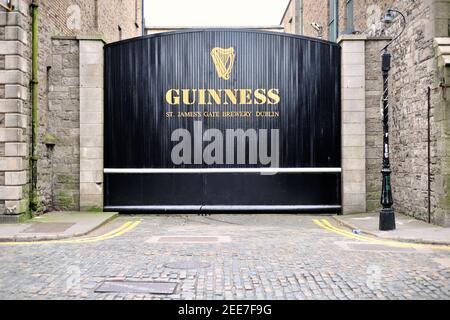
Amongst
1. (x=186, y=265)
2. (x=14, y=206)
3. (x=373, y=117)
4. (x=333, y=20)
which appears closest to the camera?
(x=186, y=265)

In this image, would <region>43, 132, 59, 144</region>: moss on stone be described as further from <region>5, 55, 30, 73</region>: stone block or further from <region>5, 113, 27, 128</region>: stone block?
<region>5, 55, 30, 73</region>: stone block

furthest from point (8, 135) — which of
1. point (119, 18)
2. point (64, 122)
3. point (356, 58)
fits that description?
point (119, 18)

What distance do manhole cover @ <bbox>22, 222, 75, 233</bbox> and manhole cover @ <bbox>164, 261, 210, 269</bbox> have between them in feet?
15.4

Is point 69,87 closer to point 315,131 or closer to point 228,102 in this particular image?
point 228,102

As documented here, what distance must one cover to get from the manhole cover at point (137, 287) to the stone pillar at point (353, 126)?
1030 centimetres

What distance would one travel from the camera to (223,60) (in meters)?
17.1

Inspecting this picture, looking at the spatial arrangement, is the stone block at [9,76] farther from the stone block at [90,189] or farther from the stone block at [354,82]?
the stone block at [354,82]

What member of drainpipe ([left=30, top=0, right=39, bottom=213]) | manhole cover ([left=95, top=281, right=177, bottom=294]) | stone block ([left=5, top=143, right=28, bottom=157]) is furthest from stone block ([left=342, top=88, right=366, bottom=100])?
manhole cover ([left=95, top=281, right=177, bottom=294])

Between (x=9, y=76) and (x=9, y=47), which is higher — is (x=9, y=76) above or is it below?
below

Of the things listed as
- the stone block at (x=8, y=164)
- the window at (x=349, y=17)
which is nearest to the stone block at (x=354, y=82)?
the window at (x=349, y=17)

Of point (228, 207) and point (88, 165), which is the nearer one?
point (88, 165)

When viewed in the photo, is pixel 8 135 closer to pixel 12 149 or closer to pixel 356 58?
pixel 12 149

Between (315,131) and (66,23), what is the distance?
30.4ft

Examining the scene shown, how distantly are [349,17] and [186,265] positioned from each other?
693 inches
